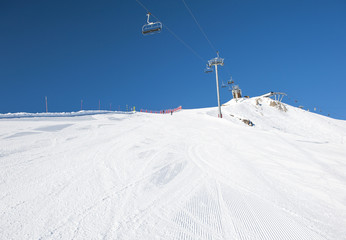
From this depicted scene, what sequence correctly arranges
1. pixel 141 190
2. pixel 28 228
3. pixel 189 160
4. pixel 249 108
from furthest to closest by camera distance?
1. pixel 249 108
2. pixel 189 160
3. pixel 141 190
4. pixel 28 228

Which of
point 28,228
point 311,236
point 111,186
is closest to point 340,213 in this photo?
point 311,236

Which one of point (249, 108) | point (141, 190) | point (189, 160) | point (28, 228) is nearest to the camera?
point (28, 228)

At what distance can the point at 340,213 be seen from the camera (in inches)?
138

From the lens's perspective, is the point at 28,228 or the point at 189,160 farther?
the point at 189,160

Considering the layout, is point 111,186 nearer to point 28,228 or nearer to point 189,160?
point 28,228

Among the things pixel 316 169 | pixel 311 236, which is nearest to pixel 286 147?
pixel 316 169

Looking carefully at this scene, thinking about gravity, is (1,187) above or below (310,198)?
above

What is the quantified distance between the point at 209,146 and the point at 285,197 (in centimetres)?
415

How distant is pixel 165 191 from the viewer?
383 cm

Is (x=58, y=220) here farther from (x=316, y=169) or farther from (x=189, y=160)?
(x=316, y=169)

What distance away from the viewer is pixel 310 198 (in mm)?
4004

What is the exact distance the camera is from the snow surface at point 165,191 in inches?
106

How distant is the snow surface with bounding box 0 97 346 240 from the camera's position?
2693 mm

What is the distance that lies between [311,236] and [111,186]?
3.58 metres
